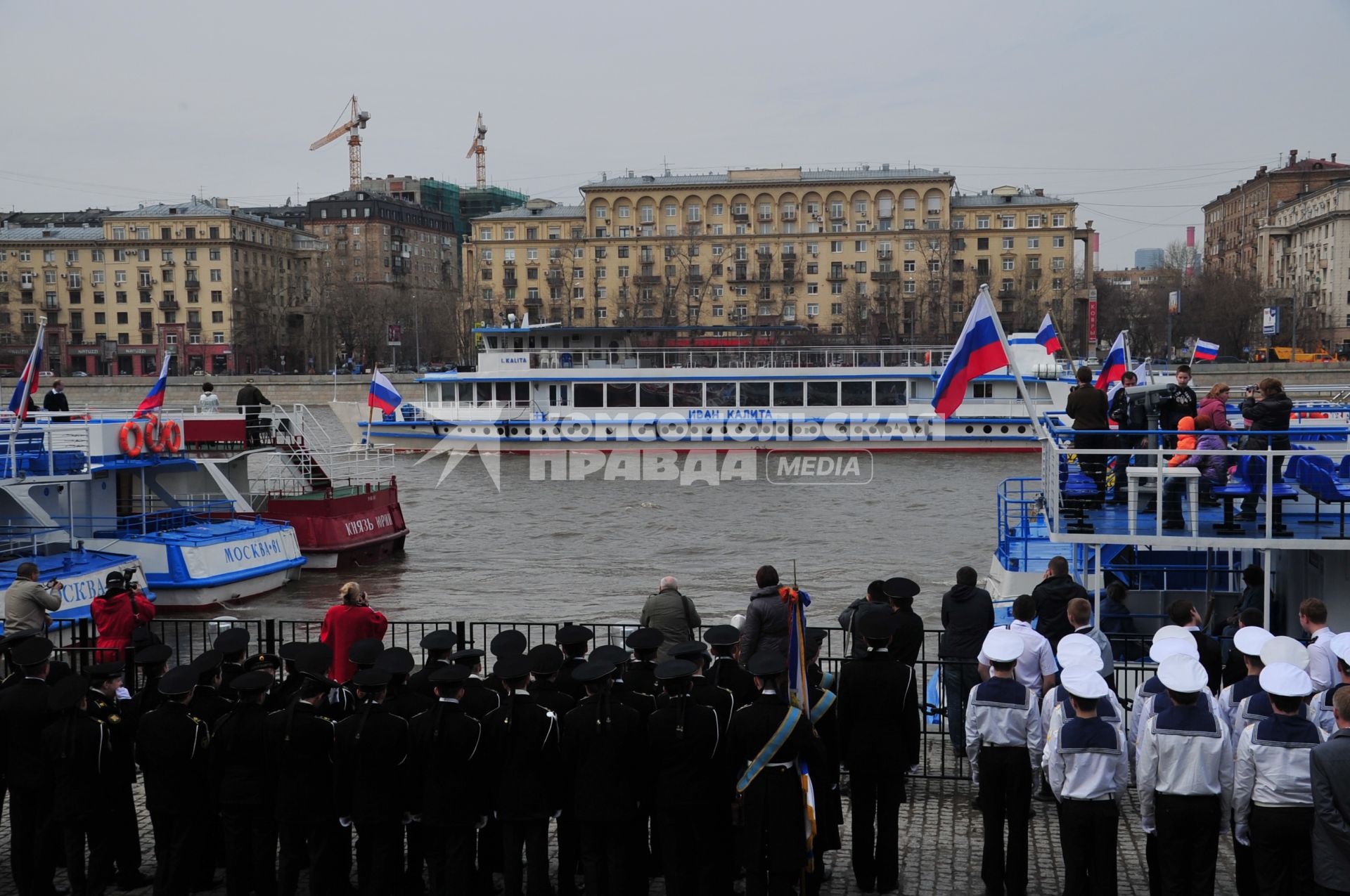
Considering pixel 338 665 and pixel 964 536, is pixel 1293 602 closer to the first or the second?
pixel 338 665

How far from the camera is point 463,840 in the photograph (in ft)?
25.6

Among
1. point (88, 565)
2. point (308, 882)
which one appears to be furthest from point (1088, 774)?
point (88, 565)

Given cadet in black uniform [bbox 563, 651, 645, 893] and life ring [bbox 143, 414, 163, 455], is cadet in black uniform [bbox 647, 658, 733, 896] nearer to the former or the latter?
cadet in black uniform [bbox 563, 651, 645, 893]

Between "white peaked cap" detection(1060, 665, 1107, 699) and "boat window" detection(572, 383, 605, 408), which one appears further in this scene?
"boat window" detection(572, 383, 605, 408)

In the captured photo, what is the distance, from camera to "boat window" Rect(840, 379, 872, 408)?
5169 cm

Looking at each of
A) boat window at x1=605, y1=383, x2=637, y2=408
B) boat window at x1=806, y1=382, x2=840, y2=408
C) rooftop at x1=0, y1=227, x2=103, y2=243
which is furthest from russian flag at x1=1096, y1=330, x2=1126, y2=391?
rooftop at x1=0, y1=227, x2=103, y2=243

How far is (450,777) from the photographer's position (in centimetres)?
771

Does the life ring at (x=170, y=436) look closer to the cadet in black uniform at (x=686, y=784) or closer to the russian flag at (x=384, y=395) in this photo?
the cadet in black uniform at (x=686, y=784)

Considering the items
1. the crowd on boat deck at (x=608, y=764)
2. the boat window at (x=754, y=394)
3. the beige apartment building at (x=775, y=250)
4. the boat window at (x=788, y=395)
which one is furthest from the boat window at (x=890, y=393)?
the beige apartment building at (x=775, y=250)

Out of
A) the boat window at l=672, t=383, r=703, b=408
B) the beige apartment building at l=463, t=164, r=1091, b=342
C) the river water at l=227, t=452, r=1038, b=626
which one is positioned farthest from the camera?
the beige apartment building at l=463, t=164, r=1091, b=342

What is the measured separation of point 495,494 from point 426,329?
81.5 meters

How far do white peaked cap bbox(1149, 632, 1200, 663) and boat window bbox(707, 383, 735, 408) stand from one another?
44686 millimetres

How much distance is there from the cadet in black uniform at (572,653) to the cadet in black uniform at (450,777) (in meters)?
0.68

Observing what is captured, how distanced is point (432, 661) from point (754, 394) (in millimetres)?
44446
